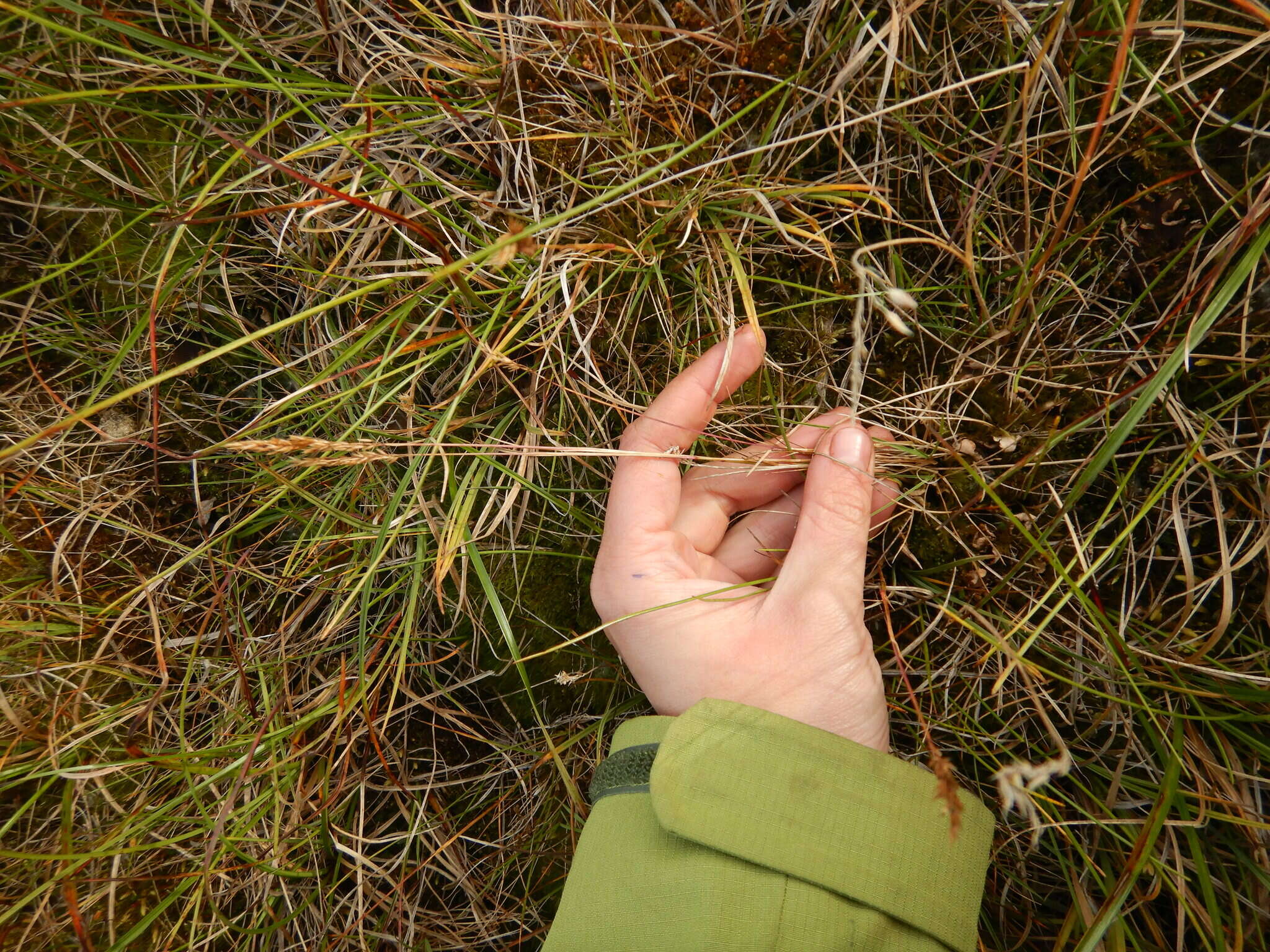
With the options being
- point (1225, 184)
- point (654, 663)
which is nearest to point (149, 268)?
point (654, 663)

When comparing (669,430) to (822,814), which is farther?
(669,430)

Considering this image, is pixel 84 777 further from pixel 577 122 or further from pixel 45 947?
pixel 577 122

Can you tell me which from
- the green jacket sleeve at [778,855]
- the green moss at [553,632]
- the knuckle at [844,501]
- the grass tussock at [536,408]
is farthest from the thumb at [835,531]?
the green moss at [553,632]

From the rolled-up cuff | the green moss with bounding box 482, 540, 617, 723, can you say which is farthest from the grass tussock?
the rolled-up cuff

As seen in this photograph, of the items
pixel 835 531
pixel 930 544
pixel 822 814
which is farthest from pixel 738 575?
pixel 822 814

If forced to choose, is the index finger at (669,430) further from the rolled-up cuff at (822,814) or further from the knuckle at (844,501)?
the rolled-up cuff at (822,814)

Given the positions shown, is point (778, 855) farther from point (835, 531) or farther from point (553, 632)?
point (553, 632)
